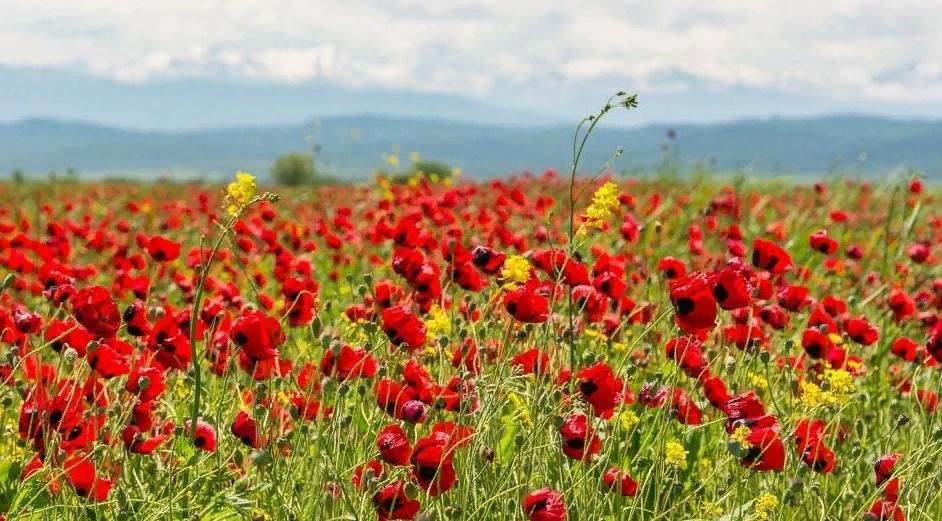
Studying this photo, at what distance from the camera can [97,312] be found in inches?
90.3

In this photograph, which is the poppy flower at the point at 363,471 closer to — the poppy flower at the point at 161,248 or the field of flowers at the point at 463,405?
the field of flowers at the point at 463,405

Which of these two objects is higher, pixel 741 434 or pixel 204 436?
pixel 741 434

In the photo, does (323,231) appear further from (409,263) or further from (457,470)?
(457,470)

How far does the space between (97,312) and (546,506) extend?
1.11m

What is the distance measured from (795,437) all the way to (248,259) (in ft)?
14.3

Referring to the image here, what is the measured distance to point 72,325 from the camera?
8.45 ft

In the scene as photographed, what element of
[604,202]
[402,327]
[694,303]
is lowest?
[402,327]

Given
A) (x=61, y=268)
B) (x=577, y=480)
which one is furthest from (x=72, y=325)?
(x=577, y=480)

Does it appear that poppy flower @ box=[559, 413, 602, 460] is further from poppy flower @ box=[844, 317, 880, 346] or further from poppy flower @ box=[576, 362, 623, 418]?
poppy flower @ box=[844, 317, 880, 346]

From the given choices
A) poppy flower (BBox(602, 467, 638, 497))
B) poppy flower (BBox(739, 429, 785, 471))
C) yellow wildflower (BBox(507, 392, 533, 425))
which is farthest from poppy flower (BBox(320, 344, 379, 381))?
poppy flower (BBox(739, 429, 785, 471))

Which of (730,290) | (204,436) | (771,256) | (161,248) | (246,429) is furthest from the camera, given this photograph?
(161,248)

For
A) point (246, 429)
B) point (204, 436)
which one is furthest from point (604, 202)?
point (204, 436)

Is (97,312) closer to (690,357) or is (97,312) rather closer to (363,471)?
(363,471)

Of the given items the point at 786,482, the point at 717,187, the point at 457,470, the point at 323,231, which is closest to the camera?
the point at 457,470
